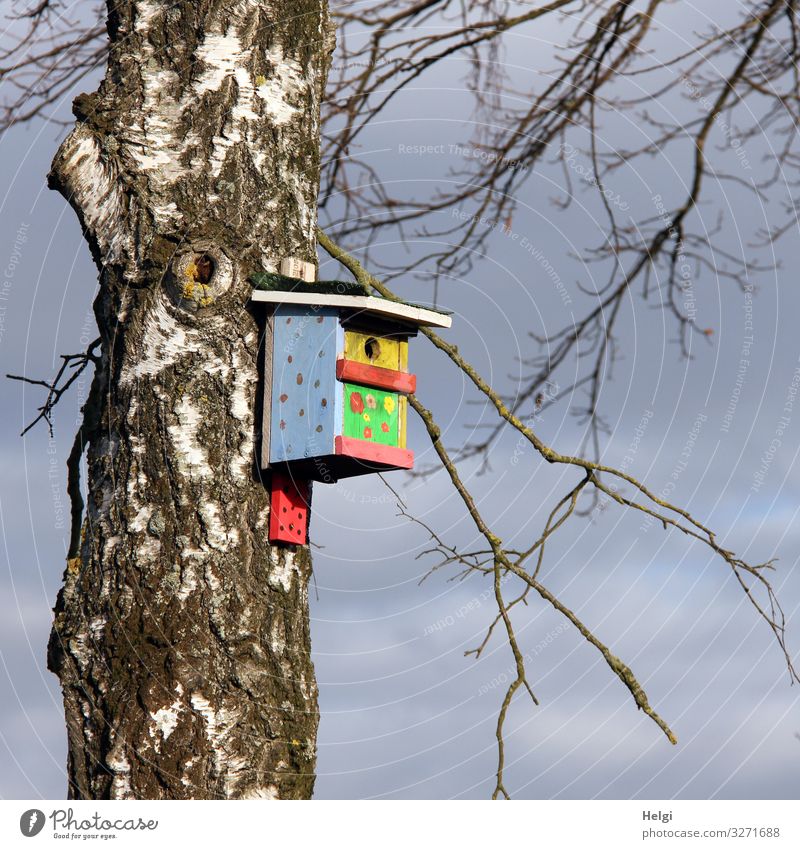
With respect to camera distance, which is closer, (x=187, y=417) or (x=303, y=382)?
(x=187, y=417)

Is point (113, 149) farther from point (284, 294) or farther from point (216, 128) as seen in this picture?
point (284, 294)

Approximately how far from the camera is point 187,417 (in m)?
3.28

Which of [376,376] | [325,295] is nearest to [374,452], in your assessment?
[376,376]

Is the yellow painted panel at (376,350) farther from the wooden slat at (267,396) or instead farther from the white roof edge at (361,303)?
the wooden slat at (267,396)

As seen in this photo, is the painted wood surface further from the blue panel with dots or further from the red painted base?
the red painted base

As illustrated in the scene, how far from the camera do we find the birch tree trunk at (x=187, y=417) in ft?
10.3

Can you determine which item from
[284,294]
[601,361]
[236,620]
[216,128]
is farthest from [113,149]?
[601,361]

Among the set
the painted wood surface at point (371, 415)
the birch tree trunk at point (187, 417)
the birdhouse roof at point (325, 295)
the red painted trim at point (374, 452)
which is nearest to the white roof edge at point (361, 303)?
the birdhouse roof at point (325, 295)

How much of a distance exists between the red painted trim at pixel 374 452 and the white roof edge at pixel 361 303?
393 mm

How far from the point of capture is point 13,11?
5.05 metres

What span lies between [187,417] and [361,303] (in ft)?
2.00

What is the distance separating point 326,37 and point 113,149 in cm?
80

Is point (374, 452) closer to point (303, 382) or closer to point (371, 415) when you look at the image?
Result: point (371, 415)
